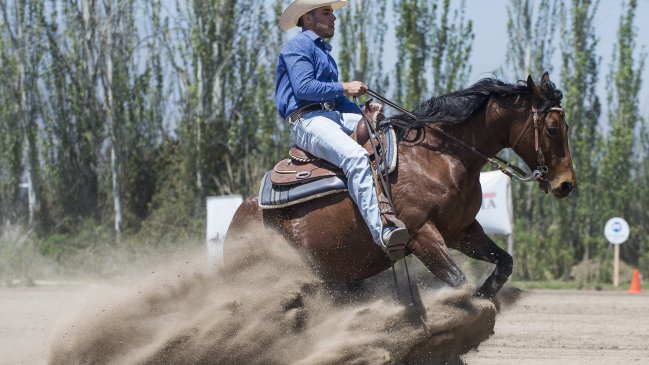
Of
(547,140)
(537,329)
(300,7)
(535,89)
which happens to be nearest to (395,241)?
(547,140)

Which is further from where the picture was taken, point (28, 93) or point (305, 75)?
point (28, 93)

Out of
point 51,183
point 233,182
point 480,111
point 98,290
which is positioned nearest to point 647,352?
point 480,111

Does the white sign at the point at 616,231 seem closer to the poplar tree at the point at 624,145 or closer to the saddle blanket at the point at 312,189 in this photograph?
the poplar tree at the point at 624,145

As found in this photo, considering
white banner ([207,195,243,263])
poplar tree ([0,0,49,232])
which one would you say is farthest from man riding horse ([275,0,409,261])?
poplar tree ([0,0,49,232])

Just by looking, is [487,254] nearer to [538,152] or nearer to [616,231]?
[538,152]

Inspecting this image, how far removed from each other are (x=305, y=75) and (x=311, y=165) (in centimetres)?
72

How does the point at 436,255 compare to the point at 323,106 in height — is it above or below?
below

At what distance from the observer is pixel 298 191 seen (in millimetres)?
7594

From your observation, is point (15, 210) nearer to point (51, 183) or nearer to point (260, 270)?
point (51, 183)

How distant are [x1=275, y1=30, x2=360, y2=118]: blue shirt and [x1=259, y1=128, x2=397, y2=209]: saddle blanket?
557 mm

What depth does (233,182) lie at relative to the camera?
2731 cm

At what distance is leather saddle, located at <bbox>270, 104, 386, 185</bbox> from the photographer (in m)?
7.56

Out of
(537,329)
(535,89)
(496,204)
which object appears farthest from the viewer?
(496,204)

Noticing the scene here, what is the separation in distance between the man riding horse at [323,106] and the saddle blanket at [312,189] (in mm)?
140
